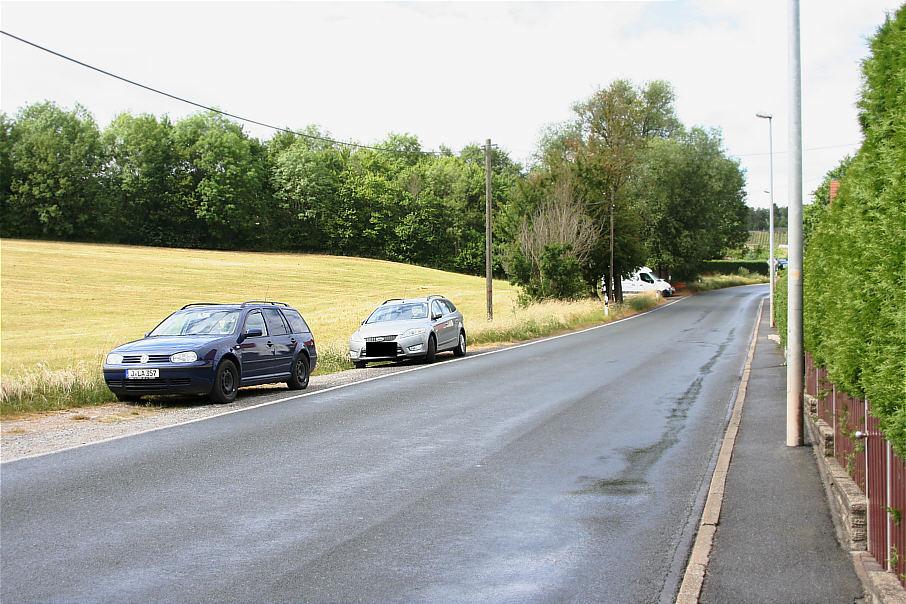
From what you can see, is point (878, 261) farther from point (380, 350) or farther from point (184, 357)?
point (380, 350)

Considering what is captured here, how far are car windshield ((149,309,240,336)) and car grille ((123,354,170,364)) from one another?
128 cm

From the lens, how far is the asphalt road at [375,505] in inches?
188

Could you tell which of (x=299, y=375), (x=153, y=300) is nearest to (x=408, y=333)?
(x=299, y=375)

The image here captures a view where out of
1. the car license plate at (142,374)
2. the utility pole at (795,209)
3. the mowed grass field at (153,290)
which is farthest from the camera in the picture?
the mowed grass field at (153,290)

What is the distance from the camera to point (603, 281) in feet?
171

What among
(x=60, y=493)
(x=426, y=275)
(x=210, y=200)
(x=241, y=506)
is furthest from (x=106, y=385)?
(x=210, y=200)

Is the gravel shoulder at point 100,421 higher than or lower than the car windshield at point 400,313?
lower

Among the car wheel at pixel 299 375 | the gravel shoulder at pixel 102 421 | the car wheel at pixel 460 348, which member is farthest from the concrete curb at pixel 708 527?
the car wheel at pixel 460 348

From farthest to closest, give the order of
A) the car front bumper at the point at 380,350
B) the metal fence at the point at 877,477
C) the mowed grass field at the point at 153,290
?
the mowed grass field at the point at 153,290
the car front bumper at the point at 380,350
the metal fence at the point at 877,477

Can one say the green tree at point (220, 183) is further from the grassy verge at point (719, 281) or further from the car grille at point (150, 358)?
the car grille at point (150, 358)

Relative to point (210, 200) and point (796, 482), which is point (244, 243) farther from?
point (796, 482)

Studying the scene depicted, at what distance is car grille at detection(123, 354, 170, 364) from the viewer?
12.1m

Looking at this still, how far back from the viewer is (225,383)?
1295cm

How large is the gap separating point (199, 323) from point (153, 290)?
139ft
